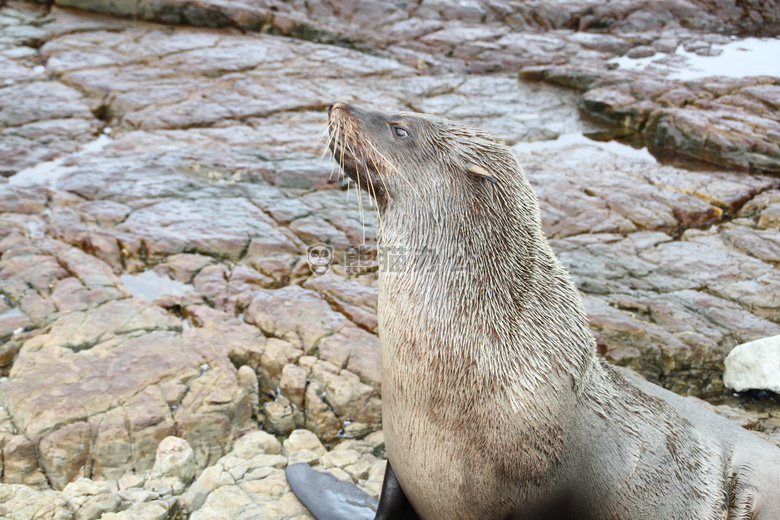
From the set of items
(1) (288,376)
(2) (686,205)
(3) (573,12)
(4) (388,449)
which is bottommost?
(1) (288,376)

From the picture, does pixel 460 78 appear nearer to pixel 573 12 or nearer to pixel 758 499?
pixel 573 12

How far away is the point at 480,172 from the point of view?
373 cm

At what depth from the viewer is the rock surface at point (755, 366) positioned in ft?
17.8

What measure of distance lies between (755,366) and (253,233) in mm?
4883

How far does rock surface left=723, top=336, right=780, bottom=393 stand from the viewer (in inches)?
214

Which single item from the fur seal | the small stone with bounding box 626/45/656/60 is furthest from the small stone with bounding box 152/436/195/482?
the small stone with bounding box 626/45/656/60

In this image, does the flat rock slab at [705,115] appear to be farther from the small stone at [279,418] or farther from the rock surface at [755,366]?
the small stone at [279,418]

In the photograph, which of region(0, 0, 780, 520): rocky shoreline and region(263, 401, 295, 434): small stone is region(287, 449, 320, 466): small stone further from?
region(263, 401, 295, 434): small stone

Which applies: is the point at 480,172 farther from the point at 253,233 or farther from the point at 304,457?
the point at 253,233

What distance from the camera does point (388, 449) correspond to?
3.88 m

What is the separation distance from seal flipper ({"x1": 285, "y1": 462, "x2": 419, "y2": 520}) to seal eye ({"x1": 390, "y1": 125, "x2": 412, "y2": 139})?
2059 mm

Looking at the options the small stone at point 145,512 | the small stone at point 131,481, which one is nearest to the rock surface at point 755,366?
the small stone at point 145,512

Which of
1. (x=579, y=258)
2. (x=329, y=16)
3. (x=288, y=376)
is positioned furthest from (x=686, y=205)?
(x=329, y=16)

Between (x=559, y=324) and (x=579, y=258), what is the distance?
3581mm
